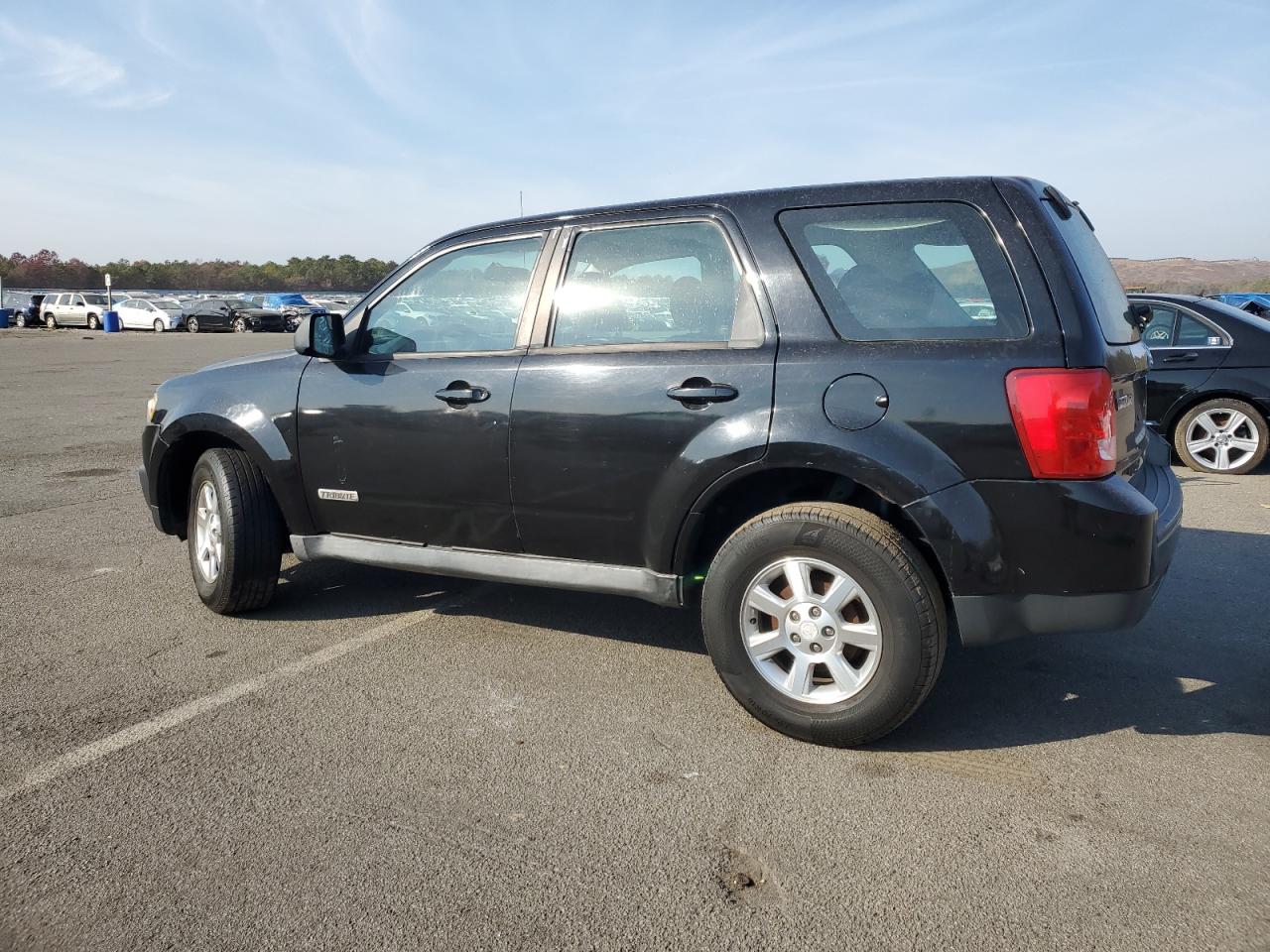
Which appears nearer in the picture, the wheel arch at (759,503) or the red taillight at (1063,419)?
the red taillight at (1063,419)

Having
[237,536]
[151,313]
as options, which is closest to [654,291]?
[237,536]

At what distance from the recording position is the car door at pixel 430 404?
404 centimetres

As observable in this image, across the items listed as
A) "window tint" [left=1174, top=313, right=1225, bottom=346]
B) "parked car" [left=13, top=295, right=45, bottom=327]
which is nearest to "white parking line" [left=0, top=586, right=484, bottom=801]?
"window tint" [left=1174, top=313, right=1225, bottom=346]

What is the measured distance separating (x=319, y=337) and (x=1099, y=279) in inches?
122

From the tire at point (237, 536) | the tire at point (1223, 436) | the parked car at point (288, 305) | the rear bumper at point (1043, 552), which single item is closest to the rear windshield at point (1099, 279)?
the rear bumper at point (1043, 552)

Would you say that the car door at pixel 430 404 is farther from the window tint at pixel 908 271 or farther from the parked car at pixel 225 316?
the parked car at pixel 225 316

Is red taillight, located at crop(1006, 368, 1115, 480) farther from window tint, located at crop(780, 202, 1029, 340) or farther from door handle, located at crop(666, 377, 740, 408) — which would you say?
door handle, located at crop(666, 377, 740, 408)

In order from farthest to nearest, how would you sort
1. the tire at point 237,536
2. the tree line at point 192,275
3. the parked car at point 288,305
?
the tree line at point 192,275 → the parked car at point 288,305 → the tire at point 237,536

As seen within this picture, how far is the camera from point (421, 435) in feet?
13.6

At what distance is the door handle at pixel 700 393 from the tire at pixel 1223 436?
262 inches

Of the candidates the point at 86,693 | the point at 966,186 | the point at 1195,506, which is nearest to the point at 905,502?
the point at 966,186

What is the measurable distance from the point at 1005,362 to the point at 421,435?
2275mm

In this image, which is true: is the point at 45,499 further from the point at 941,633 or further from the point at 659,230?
the point at 941,633

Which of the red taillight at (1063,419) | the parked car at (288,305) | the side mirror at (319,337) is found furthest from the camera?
the parked car at (288,305)
